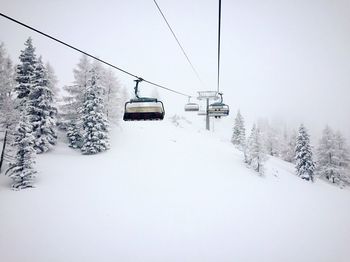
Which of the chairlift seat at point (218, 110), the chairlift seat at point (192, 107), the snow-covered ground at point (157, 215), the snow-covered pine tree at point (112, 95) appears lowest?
the snow-covered ground at point (157, 215)

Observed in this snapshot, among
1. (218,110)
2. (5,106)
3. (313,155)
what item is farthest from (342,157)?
(5,106)

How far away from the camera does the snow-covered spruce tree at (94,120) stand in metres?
27.6

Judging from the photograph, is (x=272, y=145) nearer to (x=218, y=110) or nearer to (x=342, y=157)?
(x=342, y=157)

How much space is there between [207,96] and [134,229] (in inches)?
546

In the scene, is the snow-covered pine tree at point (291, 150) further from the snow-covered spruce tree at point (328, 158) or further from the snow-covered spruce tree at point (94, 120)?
the snow-covered spruce tree at point (94, 120)

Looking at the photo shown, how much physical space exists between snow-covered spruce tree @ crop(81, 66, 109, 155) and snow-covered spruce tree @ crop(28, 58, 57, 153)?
12.6 ft

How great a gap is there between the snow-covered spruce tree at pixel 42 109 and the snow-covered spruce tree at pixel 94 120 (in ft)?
12.6

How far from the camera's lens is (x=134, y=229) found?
1484 centimetres

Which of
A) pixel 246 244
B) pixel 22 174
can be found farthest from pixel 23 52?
pixel 246 244

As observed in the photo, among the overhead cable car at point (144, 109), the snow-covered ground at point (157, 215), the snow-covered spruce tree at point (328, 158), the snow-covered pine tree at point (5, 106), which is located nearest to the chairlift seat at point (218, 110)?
the overhead cable car at point (144, 109)

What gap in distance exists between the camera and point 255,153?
33531mm

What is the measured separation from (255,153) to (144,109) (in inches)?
1141

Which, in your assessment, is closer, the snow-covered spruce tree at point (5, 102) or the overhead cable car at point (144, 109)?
the overhead cable car at point (144, 109)

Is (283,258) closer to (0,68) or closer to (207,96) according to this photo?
(207,96)
